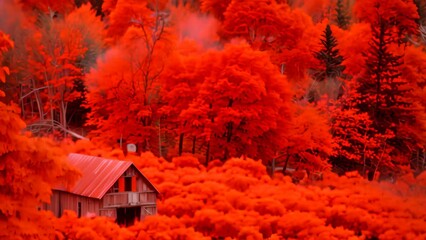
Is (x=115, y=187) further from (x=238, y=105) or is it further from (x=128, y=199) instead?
(x=238, y=105)

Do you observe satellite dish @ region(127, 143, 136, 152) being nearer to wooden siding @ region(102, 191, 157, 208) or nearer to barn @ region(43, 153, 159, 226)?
barn @ region(43, 153, 159, 226)

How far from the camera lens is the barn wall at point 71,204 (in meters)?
12.5

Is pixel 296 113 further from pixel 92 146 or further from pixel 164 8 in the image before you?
pixel 92 146

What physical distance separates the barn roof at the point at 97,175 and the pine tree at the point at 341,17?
269 inches

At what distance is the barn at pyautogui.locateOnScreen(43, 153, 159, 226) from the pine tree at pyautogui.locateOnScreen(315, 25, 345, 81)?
530 cm

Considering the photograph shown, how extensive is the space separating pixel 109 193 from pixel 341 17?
777 cm

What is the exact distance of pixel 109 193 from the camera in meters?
12.6

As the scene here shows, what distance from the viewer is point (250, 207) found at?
547 inches

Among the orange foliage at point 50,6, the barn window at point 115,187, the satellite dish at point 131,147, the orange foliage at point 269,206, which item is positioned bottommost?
the orange foliage at point 269,206

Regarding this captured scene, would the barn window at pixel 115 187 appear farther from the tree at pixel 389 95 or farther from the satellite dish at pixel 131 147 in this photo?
the tree at pixel 389 95

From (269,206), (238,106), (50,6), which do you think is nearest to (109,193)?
(269,206)

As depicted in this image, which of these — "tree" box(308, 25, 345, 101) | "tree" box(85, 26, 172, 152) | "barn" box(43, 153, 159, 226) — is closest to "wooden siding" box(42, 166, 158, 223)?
"barn" box(43, 153, 159, 226)

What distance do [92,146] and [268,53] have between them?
15.1ft

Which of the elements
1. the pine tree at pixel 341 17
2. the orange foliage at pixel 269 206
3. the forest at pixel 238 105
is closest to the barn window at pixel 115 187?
the forest at pixel 238 105
